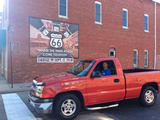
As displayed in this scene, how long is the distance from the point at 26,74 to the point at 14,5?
518 cm

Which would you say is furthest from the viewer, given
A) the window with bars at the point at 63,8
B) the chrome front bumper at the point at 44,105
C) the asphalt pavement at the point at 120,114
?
the window with bars at the point at 63,8

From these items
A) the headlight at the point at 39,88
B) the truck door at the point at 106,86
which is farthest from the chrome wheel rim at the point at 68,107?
the headlight at the point at 39,88

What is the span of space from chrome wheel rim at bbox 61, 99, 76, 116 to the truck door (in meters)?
0.53

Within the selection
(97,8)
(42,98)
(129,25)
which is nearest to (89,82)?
(42,98)

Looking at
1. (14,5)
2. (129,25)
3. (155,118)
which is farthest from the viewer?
(129,25)

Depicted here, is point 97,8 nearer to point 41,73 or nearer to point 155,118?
point 41,73

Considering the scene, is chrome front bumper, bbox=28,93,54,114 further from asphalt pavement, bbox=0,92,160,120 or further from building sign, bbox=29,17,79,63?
building sign, bbox=29,17,79,63

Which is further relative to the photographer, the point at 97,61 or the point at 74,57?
the point at 74,57

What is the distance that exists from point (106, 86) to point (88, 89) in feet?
2.10

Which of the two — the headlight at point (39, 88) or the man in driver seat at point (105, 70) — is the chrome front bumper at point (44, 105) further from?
the man in driver seat at point (105, 70)

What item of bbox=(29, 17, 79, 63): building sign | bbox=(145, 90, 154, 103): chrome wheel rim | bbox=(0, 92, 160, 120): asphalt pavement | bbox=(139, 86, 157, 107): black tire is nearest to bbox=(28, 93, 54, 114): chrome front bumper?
bbox=(0, 92, 160, 120): asphalt pavement

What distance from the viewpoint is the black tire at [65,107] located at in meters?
4.31

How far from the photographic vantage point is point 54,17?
12.8m

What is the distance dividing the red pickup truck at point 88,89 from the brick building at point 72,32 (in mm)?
7310
